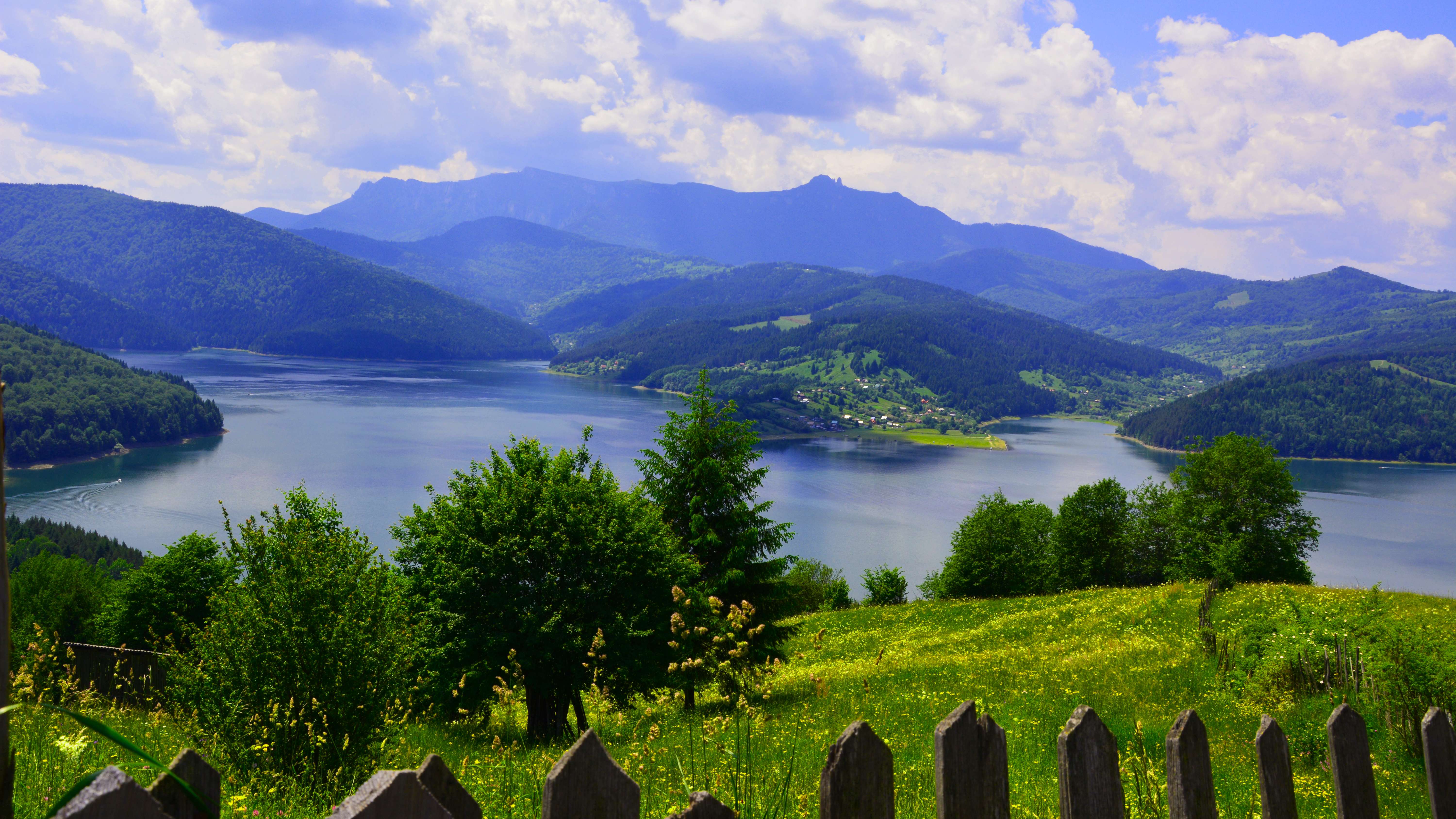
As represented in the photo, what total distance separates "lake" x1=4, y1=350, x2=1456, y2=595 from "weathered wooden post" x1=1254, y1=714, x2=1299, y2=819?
63991 mm

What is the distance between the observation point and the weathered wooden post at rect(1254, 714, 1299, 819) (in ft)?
9.13

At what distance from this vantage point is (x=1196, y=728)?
2686 millimetres

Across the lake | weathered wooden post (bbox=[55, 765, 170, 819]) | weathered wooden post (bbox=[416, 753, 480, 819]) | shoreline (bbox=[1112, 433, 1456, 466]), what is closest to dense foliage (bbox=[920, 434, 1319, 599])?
the lake

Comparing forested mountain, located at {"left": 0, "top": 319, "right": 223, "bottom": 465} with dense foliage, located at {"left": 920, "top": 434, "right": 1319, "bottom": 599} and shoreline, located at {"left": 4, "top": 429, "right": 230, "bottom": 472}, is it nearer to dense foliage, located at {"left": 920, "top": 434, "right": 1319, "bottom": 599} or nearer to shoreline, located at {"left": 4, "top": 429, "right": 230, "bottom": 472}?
shoreline, located at {"left": 4, "top": 429, "right": 230, "bottom": 472}

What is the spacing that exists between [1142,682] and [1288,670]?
3342 millimetres

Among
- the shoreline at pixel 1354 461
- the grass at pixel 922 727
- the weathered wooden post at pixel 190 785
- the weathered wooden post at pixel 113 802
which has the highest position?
the weathered wooden post at pixel 113 802

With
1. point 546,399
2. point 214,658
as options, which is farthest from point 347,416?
point 214,658

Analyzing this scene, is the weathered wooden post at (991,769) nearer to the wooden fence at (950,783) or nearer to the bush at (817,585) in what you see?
the wooden fence at (950,783)

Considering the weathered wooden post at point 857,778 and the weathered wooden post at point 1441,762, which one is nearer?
the weathered wooden post at point 857,778

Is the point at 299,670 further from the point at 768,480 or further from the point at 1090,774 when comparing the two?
the point at 768,480

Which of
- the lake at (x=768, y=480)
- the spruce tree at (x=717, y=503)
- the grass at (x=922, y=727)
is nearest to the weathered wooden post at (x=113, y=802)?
the grass at (x=922, y=727)

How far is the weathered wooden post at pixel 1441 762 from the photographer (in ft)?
10.0

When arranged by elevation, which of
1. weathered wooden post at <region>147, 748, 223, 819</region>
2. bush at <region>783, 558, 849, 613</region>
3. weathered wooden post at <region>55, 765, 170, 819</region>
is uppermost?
weathered wooden post at <region>55, 765, 170, 819</region>

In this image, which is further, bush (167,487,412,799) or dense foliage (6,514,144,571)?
dense foliage (6,514,144,571)
